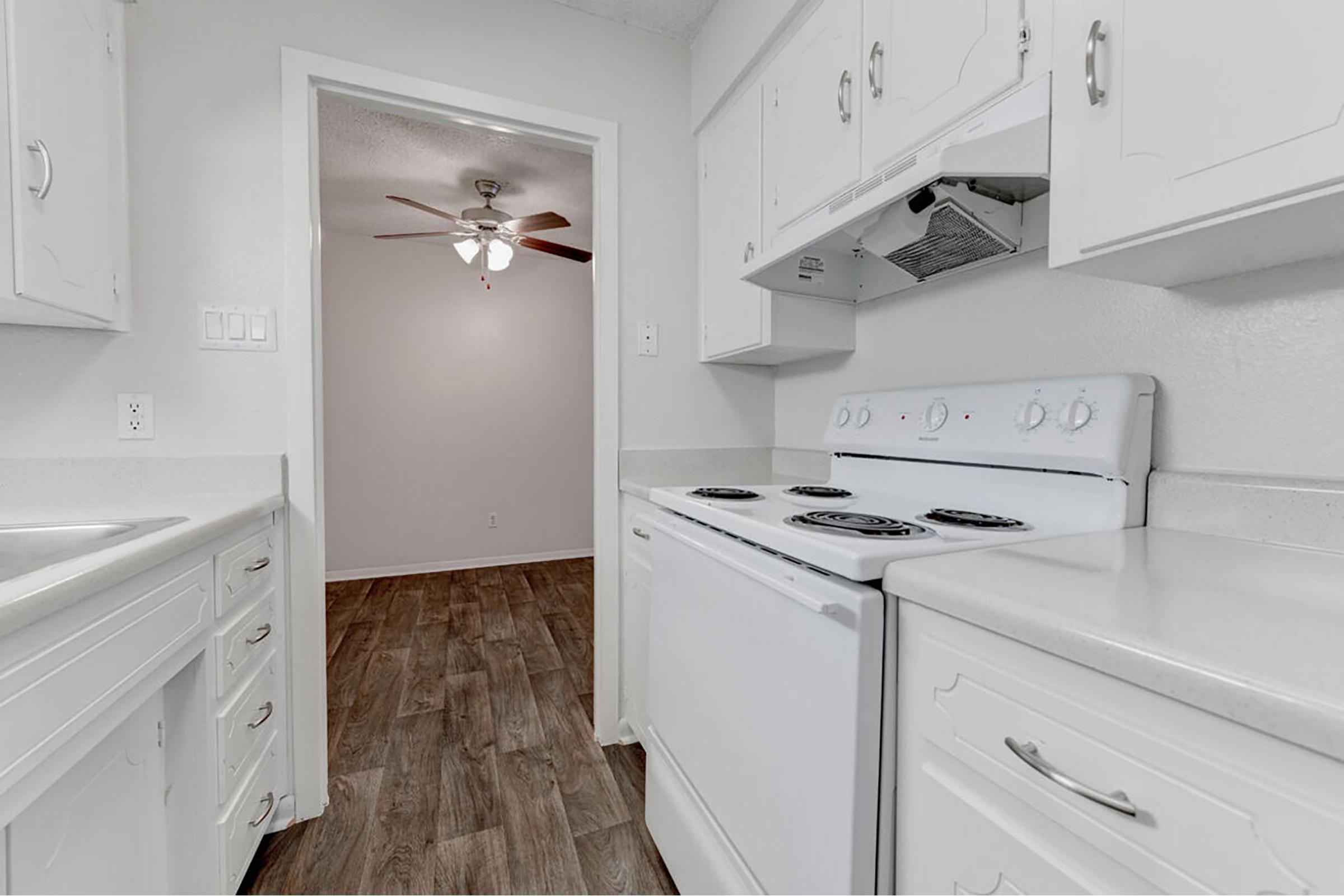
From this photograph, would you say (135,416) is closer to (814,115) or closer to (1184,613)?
(814,115)

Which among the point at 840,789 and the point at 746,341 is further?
the point at 746,341

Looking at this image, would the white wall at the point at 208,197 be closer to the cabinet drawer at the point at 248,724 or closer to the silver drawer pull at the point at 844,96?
the cabinet drawer at the point at 248,724

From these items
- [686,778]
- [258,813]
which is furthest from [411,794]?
[686,778]

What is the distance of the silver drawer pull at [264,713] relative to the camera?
1303mm

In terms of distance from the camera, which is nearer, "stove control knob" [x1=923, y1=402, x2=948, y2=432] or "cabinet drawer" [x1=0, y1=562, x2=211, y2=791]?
"cabinet drawer" [x1=0, y1=562, x2=211, y2=791]

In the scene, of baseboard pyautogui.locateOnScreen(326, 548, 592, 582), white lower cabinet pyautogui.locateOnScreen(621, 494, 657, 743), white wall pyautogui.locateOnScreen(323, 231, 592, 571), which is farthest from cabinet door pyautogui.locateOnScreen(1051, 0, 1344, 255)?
baseboard pyautogui.locateOnScreen(326, 548, 592, 582)

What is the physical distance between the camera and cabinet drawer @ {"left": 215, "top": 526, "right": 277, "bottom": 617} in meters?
1.14

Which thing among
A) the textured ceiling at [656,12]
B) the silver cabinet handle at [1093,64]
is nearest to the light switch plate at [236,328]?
the textured ceiling at [656,12]

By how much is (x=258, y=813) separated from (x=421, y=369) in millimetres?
3174

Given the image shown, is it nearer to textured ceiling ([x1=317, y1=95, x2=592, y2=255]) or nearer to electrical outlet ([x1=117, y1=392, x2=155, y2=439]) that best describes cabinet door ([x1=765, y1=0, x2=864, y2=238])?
textured ceiling ([x1=317, y1=95, x2=592, y2=255])

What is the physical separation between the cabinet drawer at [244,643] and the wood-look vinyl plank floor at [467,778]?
514 millimetres

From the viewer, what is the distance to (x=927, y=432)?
50.8 inches

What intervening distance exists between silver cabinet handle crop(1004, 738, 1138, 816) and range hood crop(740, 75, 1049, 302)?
34.1 inches

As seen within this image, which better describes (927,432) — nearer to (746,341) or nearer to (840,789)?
(746,341)
